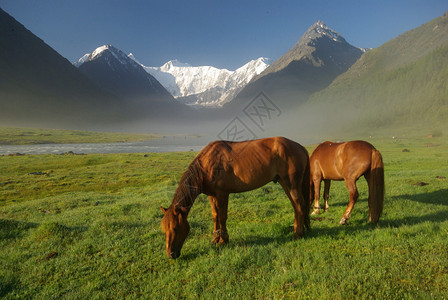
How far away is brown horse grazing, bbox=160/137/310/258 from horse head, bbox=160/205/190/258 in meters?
0.31

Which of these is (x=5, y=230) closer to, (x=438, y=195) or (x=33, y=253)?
(x=33, y=253)

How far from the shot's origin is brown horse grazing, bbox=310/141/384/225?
766 centimetres

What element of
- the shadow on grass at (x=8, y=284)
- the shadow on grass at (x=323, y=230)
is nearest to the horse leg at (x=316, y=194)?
the shadow on grass at (x=323, y=230)

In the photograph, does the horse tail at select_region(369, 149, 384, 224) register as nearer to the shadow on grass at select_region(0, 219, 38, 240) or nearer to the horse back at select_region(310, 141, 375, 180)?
the horse back at select_region(310, 141, 375, 180)

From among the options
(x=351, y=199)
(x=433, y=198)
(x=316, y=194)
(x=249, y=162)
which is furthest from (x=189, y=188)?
(x=433, y=198)

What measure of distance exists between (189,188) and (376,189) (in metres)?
6.16

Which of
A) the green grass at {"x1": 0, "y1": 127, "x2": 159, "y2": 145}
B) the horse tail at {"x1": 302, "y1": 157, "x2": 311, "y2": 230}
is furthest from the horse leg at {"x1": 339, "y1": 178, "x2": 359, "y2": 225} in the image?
the green grass at {"x1": 0, "y1": 127, "x2": 159, "y2": 145}

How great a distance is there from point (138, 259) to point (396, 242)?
6.63 metres

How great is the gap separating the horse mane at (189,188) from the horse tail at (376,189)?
5741mm

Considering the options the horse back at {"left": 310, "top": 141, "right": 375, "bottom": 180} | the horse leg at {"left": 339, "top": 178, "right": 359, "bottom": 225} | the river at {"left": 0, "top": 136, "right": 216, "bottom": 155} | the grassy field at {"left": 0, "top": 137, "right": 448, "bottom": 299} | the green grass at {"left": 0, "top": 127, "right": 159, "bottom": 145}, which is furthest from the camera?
the green grass at {"left": 0, "top": 127, "right": 159, "bottom": 145}

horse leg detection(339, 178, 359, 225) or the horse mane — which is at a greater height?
the horse mane

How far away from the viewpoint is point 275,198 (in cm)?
1333

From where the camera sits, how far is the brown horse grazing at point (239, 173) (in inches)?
248

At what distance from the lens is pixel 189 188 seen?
615 centimetres
